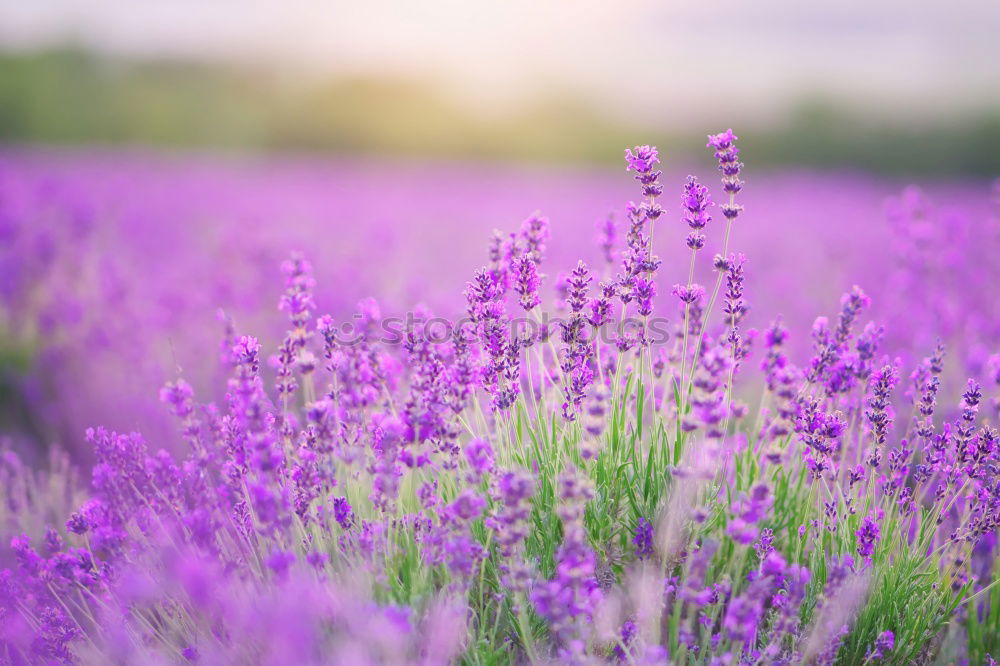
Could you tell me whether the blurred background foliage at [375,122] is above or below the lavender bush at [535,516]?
above

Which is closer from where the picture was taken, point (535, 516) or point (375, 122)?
point (535, 516)

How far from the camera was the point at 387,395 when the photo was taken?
2410 mm

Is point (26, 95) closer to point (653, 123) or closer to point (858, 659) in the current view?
point (653, 123)

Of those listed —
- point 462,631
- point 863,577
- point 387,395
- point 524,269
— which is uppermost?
point 524,269

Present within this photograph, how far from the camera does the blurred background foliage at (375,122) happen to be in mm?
20484

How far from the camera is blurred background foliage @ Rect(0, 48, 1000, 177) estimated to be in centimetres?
2048

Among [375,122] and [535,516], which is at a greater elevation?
[375,122]

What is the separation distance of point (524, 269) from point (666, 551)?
876 millimetres

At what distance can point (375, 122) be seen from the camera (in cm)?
2355

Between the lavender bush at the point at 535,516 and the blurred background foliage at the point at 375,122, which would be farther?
the blurred background foliage at the point at 375,122

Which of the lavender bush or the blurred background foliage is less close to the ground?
the blurred background foliage

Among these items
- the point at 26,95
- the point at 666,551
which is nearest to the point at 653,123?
the point at 26,95

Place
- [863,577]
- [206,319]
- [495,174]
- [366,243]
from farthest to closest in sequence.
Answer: [495,174] → [366,243] → [206,319] → [863,577]

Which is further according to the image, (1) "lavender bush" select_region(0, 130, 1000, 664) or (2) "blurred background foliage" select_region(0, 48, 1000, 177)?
(2) "blurred background foliage" select_region(0, 48, 1000, 177)
